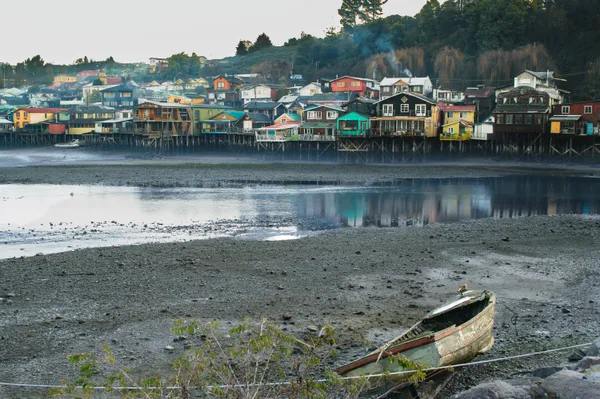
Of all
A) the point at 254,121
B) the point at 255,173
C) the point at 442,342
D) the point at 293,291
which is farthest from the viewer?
the point at 254,121

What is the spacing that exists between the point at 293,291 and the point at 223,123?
59538mm

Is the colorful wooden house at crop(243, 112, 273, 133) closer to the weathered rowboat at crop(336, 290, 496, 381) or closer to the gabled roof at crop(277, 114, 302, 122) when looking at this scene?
the gabled roof at crop(277, 114, 302, 122)

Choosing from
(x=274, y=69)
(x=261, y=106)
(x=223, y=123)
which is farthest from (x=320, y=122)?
(x=274, y=69)

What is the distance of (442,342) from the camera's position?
873 centimetres

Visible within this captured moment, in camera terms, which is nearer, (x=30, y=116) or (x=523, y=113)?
(x=523, y=113)

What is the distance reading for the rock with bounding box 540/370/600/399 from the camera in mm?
6992

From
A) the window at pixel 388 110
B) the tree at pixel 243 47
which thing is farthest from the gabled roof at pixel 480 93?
the tree at pixel 243 47

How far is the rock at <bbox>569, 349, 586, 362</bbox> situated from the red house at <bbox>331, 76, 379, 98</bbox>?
2491 inches

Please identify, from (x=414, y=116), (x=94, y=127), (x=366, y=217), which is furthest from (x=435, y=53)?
(x=366, y=217)

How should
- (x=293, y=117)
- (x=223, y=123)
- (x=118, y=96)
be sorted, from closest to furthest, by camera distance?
(x=293, y=117) → (x=223, y=123) → (x=118, y=96)

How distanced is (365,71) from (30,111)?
48.5m

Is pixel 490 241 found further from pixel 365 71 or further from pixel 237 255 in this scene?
pixel 365 71

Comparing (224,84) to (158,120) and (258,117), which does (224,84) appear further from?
(258,117)

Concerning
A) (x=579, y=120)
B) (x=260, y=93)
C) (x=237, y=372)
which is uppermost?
(x=260, y=93)
